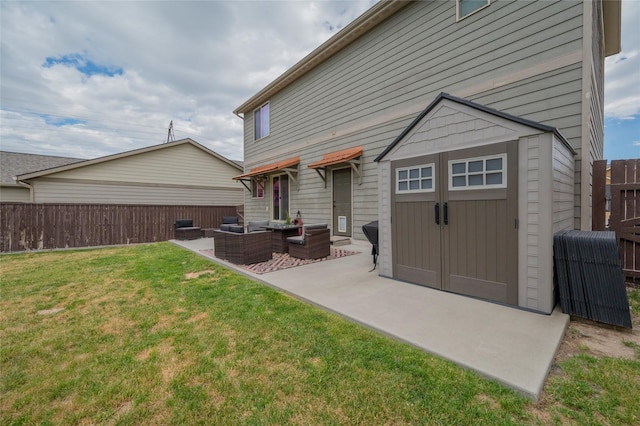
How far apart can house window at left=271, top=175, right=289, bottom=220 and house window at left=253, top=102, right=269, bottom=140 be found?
7.61ft

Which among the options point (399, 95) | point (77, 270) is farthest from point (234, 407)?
point (399, 95)

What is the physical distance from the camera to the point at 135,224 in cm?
1073

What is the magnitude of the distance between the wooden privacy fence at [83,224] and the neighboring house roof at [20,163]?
7.80 meters

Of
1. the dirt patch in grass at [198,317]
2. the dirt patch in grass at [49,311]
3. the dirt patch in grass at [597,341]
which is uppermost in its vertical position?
the dirt patch in grass at [597,341]

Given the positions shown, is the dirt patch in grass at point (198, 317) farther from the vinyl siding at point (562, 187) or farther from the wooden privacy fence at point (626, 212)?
the wooden privacy fence at point (626, 212)

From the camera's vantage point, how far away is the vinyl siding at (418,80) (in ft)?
14.0

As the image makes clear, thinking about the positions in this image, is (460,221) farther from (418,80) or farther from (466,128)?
(418,80)

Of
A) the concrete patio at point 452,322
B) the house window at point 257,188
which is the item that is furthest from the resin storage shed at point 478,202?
the house window at point 257,188

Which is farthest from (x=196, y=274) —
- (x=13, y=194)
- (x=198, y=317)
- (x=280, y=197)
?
(x=13, y=194)

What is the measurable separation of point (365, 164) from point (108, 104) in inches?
1031

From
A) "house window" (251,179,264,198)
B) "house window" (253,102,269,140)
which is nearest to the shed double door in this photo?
"house window" (251,179,264,198)

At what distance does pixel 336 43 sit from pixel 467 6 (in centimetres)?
373

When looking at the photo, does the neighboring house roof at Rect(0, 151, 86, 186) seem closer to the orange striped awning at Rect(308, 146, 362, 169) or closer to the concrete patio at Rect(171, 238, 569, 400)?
the orange striped awning at Rect(308, 146, 362, 169)

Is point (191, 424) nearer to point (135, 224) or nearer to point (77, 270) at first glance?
point (77, 270)
